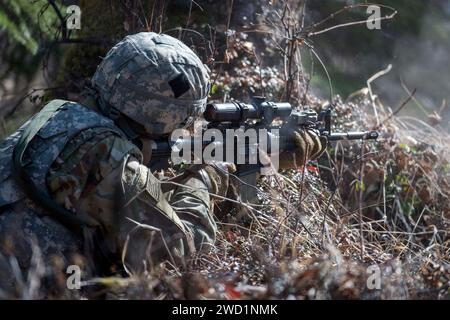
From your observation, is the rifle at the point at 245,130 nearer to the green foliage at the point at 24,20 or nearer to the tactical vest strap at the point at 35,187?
the tactical vest strap at the point at 35,187

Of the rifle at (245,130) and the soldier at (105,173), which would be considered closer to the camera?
the soldier at (105,173)

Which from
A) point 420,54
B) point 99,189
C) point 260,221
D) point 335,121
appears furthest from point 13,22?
point 420,54

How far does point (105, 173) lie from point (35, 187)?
1.14 ft

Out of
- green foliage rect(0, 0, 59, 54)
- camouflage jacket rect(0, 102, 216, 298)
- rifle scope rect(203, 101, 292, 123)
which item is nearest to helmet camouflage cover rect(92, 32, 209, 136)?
camouflage jacket rect(0, 102, 216, 298)

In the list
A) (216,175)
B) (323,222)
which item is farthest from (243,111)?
(323,222)

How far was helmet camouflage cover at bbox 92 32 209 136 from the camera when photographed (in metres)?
3.99

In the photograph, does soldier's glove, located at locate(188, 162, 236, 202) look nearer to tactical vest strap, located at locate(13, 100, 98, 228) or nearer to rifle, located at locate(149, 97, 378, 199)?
rifle, located at locate(149, 97, 378, 199)

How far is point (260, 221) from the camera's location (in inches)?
202

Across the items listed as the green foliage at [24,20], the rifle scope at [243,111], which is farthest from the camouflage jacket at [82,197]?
the green foliage at [24,20]

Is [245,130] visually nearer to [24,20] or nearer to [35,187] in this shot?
[35,187]

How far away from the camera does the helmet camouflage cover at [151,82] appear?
399 cm
